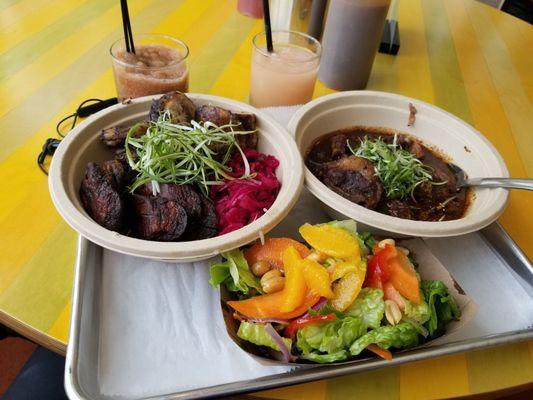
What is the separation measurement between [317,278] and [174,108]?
31.6 inches

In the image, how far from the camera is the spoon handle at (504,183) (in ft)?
4.80

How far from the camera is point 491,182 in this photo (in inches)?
62.8

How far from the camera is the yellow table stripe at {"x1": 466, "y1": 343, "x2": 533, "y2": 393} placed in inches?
48.8

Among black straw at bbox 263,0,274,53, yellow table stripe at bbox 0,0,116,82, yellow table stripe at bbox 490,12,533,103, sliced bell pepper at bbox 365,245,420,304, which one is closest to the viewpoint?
sliced bell pepper at bbox 365,245,420,304

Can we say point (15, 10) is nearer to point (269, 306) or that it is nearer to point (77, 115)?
point (77, 115)

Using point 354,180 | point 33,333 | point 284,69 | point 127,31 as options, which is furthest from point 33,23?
point 354,180

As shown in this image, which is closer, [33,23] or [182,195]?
[182,195]

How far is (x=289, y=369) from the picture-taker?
1.13 meters

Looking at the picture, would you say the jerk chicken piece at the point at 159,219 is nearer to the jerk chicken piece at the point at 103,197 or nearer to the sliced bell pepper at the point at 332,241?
the jerk chicken piece at the point at 103,197

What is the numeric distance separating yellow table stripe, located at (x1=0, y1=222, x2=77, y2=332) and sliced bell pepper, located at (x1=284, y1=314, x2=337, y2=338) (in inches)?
25.7

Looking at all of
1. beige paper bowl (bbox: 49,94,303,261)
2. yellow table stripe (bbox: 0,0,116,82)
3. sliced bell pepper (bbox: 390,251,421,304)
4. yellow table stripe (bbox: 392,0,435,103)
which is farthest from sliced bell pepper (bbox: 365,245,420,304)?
yellow table stripe (bbox: 0,0,116,82)

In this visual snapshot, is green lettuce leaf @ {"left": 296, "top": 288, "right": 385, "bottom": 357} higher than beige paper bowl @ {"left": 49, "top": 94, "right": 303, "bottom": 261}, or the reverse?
beige paper bowl @ {"left": 49, "top": 94, "right": 303, "bottom": 261}

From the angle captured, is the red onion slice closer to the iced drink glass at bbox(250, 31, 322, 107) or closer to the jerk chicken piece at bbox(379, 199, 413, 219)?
the jerk chicken piece at bbox(379, 199, 413, 219)

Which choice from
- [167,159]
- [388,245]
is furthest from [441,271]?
[167,159]
